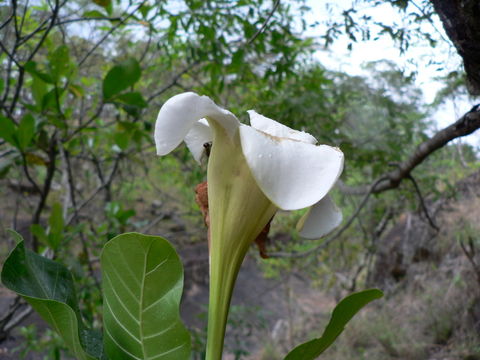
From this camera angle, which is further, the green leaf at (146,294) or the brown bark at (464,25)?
the brown bark at (464,25)

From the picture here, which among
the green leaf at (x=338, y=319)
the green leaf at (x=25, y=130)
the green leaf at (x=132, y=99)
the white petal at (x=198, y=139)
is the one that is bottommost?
the green leaf at (x=338, y=319)

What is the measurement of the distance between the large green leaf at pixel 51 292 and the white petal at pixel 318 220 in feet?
0.80

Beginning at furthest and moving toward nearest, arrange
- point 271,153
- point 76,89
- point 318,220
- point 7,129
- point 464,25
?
point 76,89 < point 7,129 < point 464,25 < point 318,220 < point 271,153

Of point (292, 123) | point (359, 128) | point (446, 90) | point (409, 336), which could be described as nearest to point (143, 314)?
point (292, 123)

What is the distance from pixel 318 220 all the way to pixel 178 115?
0.19 metres

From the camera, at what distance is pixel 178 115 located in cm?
36

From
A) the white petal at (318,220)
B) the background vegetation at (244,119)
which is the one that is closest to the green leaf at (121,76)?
the background vegetation at (244,119)

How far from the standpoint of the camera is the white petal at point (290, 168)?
1.06 feet

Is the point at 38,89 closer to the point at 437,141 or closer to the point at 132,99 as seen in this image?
the point at 132,99

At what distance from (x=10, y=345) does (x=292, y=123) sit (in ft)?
6.19

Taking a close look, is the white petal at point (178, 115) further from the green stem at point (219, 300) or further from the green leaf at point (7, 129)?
the green leaf at point (7, 129)

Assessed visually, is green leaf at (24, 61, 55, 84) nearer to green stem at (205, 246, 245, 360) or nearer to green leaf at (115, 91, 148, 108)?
green leaf at (115, 91, 148, 108)

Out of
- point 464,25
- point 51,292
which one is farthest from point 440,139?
point 51,292

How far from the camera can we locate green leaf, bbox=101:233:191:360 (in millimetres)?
353
